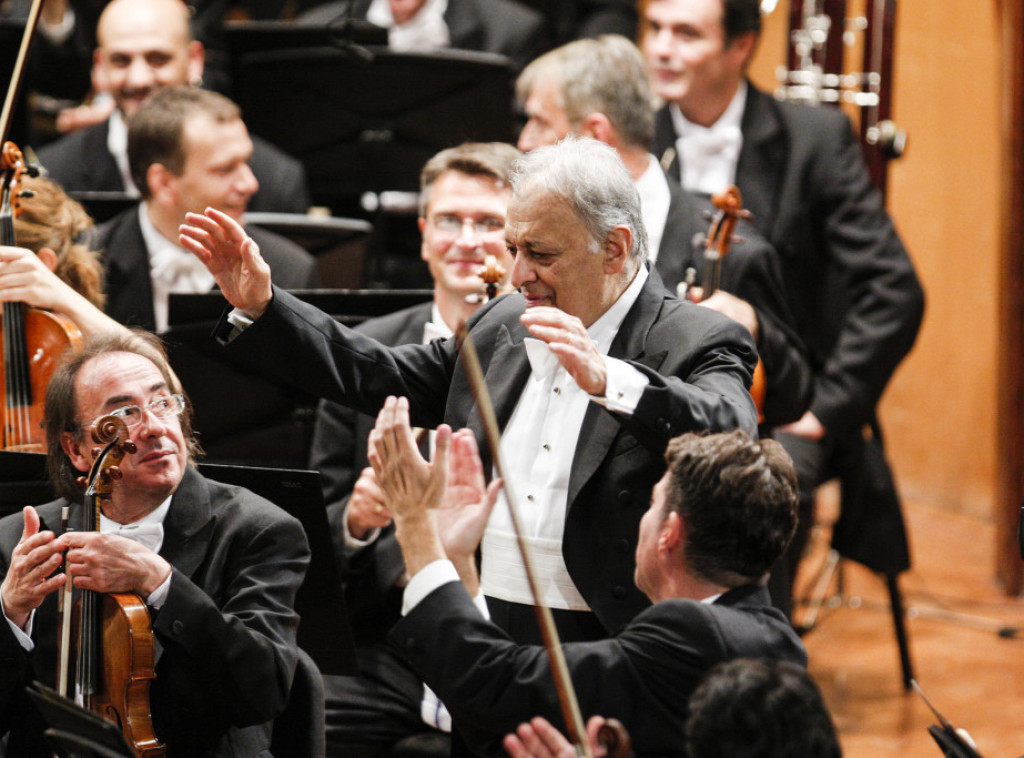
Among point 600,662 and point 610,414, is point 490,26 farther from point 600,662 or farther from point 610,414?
point 600,662

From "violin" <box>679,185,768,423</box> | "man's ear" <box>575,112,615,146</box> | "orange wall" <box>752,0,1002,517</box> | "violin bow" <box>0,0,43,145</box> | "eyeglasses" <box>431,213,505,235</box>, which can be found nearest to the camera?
"violin bow" <box>0,0,43,145</box>

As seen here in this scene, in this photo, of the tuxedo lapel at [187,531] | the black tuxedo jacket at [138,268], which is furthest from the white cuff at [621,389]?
the black tuxedo jacket at [138,268]

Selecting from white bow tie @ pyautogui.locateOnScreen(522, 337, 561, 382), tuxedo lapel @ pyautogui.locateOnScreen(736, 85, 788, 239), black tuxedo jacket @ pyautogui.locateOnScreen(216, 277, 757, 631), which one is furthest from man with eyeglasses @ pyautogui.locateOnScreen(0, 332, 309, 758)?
tuxedo lapel @ pyautogui.locateOnScreen(736, 85, 788, 239)

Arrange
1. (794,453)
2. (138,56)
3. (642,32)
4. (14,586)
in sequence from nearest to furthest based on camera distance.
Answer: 1. (14,586)
2. (794,453)
3. (138,56)
4. (642,32)

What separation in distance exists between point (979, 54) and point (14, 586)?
495 centimetres

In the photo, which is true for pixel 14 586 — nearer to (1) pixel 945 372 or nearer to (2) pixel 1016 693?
(2) pixel 1016 693

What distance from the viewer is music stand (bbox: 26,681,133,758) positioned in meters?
1.84

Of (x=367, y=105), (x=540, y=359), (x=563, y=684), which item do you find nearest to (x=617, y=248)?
(x=540, y=359)

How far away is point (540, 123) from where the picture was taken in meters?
3.63

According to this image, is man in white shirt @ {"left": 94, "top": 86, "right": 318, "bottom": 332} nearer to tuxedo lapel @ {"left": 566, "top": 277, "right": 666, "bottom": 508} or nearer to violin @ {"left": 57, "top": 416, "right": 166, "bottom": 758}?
tuxedo lapel @ {"left": 566, "top": 277, "right": 666, "bottom": 508}

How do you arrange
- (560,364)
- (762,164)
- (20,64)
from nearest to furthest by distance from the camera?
(560,364)
(20,64)
(762,164)

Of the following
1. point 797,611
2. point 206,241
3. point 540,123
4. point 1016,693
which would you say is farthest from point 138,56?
point 1016,693

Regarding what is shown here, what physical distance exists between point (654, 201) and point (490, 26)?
199 centimetres

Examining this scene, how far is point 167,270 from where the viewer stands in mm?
3756
